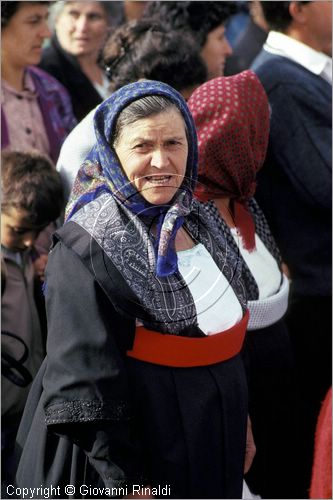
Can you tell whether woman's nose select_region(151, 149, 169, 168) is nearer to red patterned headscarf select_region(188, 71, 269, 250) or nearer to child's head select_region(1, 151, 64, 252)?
red patterned headscarf select_region(188, 71, 269, 250)

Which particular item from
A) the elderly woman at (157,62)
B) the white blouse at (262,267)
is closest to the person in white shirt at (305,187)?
the elderly woman at (157,62)

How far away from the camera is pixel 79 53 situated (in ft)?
15.0

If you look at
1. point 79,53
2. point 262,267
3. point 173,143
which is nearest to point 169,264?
point 173,143

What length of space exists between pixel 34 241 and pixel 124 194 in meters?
0.95

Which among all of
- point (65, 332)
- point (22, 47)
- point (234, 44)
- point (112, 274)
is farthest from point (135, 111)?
point (234, 44)

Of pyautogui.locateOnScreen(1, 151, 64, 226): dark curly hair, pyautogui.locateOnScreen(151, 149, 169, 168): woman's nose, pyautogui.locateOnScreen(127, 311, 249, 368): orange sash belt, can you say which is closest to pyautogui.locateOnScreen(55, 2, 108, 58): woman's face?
pyautogui.locateOnScreen(1, 151, 64, 226): dark curly hair

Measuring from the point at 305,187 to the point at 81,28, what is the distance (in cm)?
178

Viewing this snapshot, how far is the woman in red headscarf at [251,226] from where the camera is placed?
2844 millimetres

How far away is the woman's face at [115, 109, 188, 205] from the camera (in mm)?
2303

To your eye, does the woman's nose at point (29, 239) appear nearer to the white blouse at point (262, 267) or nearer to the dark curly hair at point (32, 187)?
the dark curly hair at point (32, 187)

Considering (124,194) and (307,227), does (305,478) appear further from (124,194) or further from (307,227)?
(124,194)

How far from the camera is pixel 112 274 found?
7.28 feet

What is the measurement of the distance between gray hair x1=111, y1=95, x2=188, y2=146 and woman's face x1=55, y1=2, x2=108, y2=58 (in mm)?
2342

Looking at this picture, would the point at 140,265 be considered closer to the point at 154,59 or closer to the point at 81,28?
the point at 154,59
